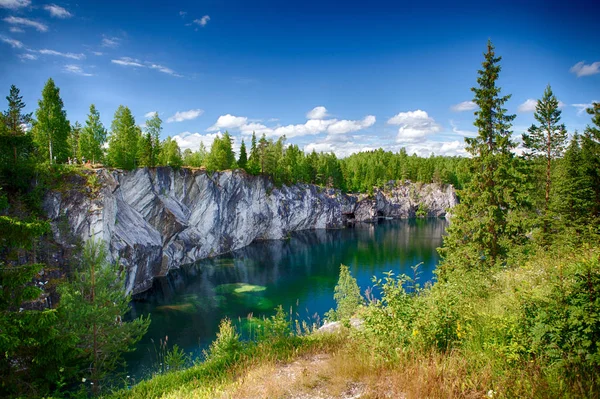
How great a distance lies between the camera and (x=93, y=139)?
4025 centimetres

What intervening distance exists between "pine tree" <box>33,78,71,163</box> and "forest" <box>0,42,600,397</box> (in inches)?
5.0

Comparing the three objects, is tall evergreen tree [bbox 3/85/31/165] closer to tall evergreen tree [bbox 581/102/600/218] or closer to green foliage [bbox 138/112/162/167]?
green foliage [bbox 138/112/162/167]

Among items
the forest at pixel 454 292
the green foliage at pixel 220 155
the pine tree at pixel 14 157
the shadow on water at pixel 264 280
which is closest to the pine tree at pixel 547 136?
the forest at pixel 454 292

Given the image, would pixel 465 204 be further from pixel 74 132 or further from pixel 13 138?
pixel 74 132

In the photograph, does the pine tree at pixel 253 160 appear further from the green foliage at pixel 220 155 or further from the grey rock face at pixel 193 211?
the green foliage at pixel 220 155

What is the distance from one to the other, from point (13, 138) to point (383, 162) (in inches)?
4402

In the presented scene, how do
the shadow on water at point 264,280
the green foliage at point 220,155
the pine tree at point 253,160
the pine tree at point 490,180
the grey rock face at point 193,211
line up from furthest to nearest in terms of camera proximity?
the pine tree at point 253,160 → the green foliage at point 220,155 → the grey rock face at point 193,211 → the shadow on water at point 264,280 → the pine tree at point 490,180

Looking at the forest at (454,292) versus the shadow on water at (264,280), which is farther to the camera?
the shadow on water at (264,280)

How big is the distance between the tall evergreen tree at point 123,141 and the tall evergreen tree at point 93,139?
120 cm

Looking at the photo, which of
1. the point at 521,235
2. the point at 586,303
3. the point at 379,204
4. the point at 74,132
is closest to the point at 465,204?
the point at 521,235

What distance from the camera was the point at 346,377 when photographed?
17.5ft

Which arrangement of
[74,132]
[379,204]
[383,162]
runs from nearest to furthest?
1. [74,132]
2. [379,204]
3. [383,162]

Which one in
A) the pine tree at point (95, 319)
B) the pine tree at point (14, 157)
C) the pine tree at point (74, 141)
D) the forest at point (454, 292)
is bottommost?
the pine tree at point (95, 319)

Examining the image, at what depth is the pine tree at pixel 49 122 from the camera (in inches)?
1371
